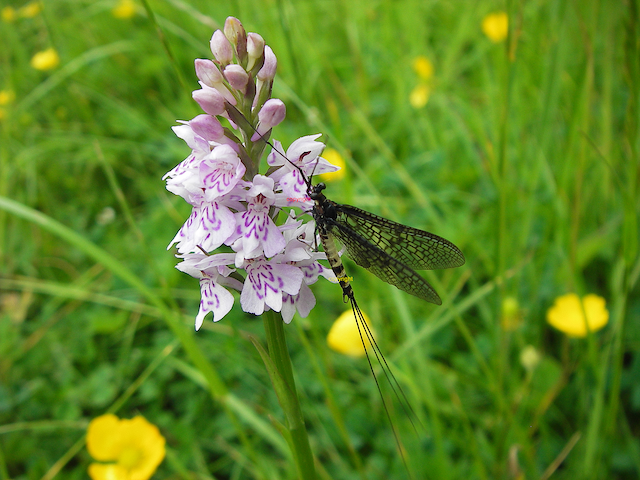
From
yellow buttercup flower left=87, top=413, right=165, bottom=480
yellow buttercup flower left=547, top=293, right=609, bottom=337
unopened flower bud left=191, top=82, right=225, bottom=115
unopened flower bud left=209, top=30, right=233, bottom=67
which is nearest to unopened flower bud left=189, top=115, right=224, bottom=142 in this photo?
unopened flower bud left=191, top=82, right=225, bottom=115

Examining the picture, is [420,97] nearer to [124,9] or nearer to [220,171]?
[220,171]

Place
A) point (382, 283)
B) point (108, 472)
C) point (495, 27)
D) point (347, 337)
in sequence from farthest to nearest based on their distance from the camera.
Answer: point (495, 27) < point (382, 283) < point (347, 337) < point (108, 472)

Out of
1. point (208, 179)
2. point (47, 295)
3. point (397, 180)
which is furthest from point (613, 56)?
point (47, 295)

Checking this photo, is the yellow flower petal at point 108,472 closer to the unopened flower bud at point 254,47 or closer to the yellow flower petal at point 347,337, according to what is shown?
the yellow flower petal at point 347,337

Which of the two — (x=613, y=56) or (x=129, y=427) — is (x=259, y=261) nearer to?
(x=129, y=427)

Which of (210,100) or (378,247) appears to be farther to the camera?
(378,247)

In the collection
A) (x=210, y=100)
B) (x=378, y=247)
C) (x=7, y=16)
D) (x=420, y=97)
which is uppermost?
(x=7, y=16)

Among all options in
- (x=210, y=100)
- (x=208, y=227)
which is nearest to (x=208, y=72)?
(x=210, y=100)
